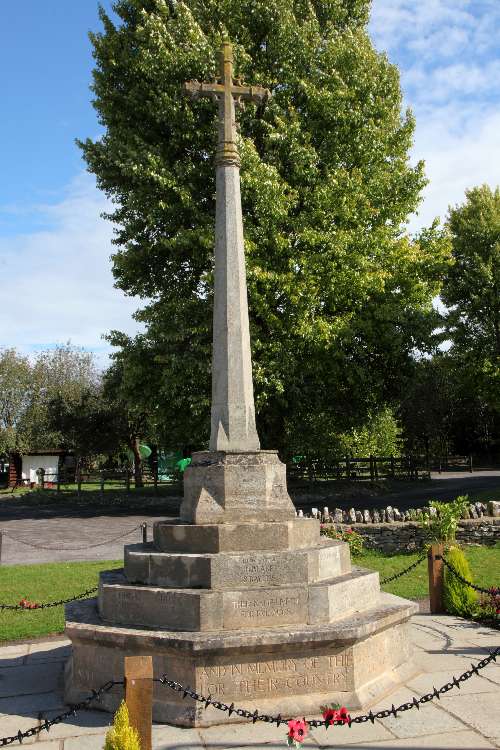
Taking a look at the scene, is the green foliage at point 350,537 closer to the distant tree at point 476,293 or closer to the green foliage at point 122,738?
the green foliage at point 122,738

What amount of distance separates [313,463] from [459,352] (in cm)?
1203

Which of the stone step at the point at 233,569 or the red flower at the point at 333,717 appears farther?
the stone step at the point at 233,569

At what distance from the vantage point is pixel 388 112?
21.6 m

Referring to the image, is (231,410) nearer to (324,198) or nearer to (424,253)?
(324,198)

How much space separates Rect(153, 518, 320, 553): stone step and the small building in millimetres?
37161

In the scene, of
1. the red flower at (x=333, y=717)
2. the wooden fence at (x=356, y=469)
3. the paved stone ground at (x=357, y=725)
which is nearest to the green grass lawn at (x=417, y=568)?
the paved stone ground at (x=357, y=725)

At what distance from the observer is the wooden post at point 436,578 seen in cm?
961

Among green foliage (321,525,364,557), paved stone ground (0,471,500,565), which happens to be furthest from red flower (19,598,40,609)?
green foliage (321,525,364,557)

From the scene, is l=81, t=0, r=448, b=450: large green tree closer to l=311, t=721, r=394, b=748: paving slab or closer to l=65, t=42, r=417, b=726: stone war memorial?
l=65, t=42, r=417, b=726: stone war memorial

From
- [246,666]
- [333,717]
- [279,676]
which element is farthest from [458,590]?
[333,717]

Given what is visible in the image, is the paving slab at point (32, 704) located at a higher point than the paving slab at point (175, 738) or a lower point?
lower

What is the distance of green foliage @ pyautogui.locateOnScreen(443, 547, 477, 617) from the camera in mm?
9508

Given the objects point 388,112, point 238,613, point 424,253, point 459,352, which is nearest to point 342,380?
point 424,253

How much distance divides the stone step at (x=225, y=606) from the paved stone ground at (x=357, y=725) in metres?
0.88
